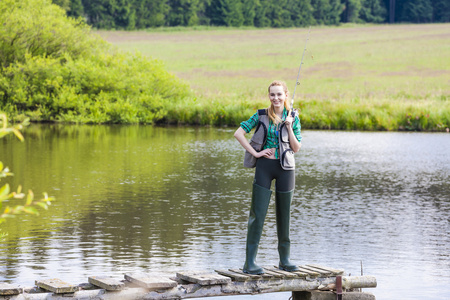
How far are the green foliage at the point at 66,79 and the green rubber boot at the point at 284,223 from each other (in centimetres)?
3084

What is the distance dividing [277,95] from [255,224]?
1.27m

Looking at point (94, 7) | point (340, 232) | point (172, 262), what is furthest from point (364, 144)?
point (94, 7)

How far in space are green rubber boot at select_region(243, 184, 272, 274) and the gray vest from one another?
0.97 ft

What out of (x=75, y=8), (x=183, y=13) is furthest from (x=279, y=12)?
(x=75, y=8)

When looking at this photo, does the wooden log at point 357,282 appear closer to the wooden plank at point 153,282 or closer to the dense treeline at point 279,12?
the wooden plank at point 153,282

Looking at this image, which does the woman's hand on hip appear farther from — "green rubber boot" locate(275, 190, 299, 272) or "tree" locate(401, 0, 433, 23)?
"tree" locate(401, 0, 433, 23)

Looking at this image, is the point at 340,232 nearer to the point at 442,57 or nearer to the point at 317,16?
the point at 442,57

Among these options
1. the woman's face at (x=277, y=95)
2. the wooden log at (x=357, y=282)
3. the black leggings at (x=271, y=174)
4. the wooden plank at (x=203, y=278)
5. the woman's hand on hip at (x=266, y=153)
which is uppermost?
the woman's face at (x=277, y=95)

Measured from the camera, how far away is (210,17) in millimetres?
105562

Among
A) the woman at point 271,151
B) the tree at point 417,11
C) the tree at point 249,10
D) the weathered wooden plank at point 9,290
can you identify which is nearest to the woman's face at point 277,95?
the woman at point 271,151

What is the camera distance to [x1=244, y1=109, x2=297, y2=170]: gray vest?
7270 mm

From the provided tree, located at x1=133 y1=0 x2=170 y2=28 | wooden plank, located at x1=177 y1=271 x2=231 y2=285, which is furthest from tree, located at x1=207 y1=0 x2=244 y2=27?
wooden plank, located at x1=177 y1=271 x2=231 y2=285

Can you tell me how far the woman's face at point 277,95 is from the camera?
7.28m

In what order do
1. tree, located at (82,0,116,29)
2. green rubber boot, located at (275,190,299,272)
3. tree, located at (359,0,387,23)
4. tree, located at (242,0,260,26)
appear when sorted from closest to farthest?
green rubber boot, located at (275,190,299,272) < tree, located at (82,0,116,29) < tree, located at (242,0,260,26) < tree, located at (359,0,387,23)
